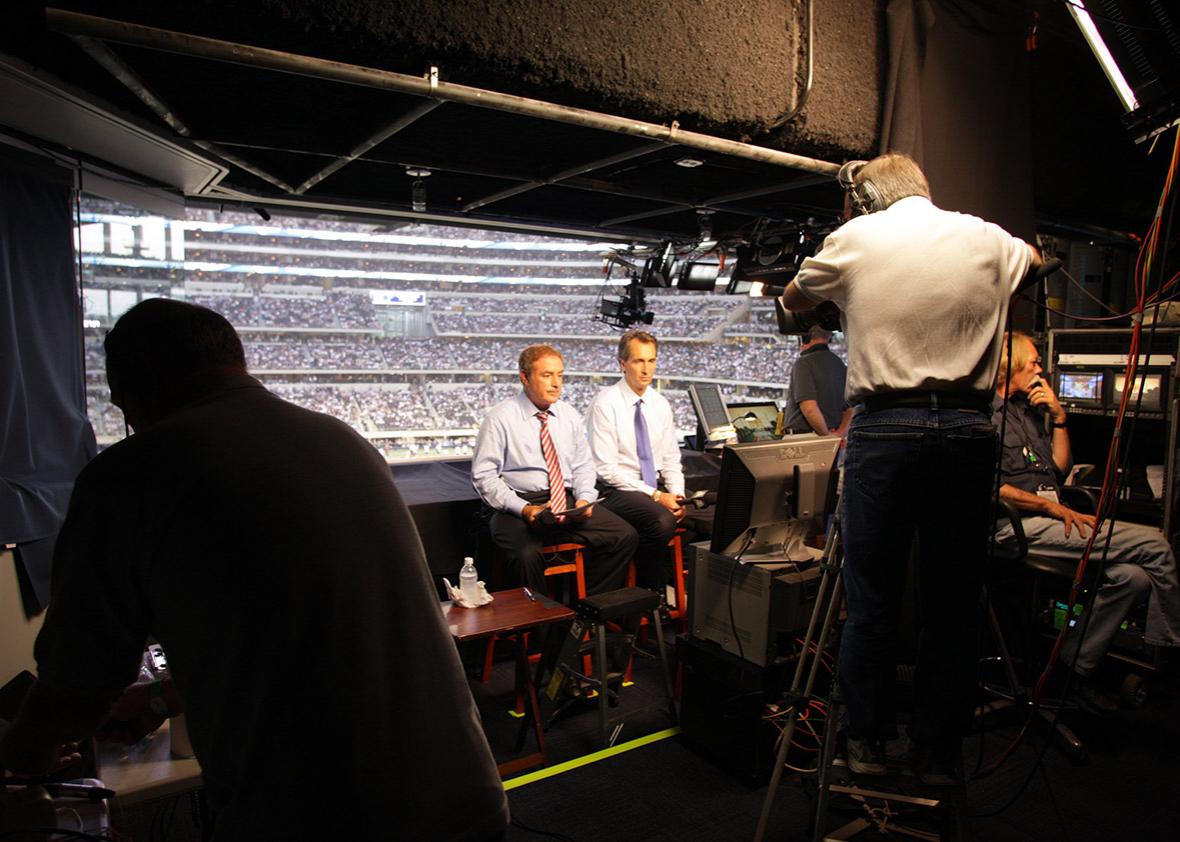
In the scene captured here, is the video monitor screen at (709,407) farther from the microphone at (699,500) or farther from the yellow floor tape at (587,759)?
the yellow floor tape at (587,759)

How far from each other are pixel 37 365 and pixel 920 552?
3187mm

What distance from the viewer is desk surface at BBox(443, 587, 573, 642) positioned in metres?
2.67

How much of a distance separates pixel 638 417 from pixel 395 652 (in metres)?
3.35

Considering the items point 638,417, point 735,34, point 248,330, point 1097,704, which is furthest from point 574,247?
point 1097,704

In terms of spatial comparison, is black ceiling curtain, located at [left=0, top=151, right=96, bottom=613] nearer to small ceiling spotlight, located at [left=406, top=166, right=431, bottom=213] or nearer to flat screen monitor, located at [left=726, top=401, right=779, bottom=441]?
small ceiling spotlight, located at [left=406, top=166, right=431, bottom=213]

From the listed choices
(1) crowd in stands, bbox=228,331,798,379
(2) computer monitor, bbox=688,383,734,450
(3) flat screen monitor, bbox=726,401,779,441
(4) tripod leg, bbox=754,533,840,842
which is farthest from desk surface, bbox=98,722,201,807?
(1) crowd in stands, bbox=228,331,798,379

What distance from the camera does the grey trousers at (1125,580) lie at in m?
3.07

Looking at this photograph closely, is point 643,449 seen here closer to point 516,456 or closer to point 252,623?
point 516,456

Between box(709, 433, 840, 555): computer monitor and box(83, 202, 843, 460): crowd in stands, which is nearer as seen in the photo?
box(709, 433, 840, 555): computer monitor

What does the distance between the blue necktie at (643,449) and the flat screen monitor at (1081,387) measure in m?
2.37

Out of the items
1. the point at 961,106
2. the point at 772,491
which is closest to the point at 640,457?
the point at 772,491

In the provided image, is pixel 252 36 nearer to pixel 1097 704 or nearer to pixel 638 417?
pixel 638 417

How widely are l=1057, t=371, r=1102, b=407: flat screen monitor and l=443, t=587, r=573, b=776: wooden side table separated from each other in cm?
318

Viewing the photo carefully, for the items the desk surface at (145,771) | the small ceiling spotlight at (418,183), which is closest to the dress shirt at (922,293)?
the desk surface at (145,771)
